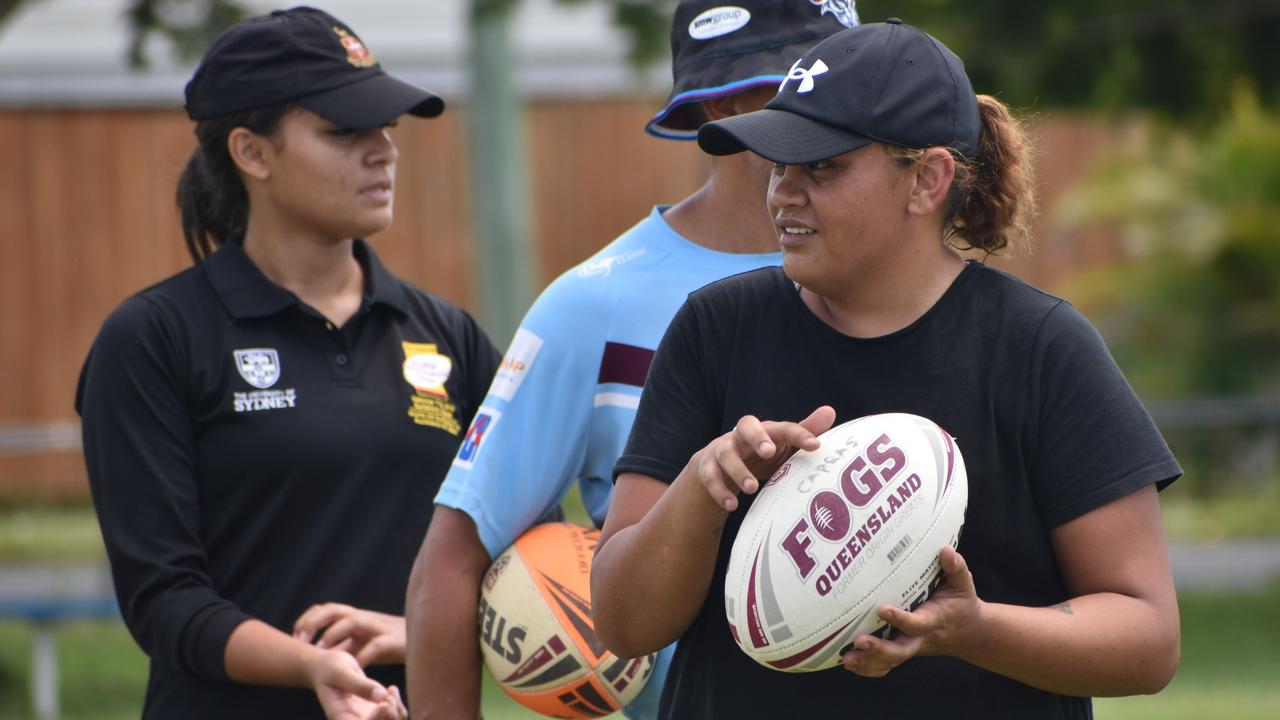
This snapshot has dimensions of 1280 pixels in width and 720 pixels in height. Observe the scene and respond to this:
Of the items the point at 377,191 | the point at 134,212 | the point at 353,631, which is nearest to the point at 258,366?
the point at 377,191

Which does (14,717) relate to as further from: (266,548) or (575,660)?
(575,660)

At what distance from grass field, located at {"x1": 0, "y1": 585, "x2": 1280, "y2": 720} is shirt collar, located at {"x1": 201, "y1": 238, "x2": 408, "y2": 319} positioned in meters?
6.15

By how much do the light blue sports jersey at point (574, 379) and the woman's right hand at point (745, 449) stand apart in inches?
29.1

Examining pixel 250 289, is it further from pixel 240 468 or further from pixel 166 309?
pixel 240 468

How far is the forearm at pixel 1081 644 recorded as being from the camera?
7.92 feet

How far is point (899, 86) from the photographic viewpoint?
2613 millimetres

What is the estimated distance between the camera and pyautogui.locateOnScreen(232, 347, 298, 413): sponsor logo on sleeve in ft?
12.0

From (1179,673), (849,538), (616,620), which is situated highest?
(849,538)

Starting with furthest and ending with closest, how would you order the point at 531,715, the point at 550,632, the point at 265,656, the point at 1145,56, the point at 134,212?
the point at 134,212, the point at 1145,56, the point at 531,715, the point at 265,656, the point at 550,632

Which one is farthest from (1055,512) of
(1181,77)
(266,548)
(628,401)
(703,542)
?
(1181,77)

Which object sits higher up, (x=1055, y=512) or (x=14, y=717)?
(x=1055, y=512)

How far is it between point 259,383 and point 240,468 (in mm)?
196

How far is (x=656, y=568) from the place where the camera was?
2.56 metres

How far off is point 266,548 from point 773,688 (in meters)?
1.47
